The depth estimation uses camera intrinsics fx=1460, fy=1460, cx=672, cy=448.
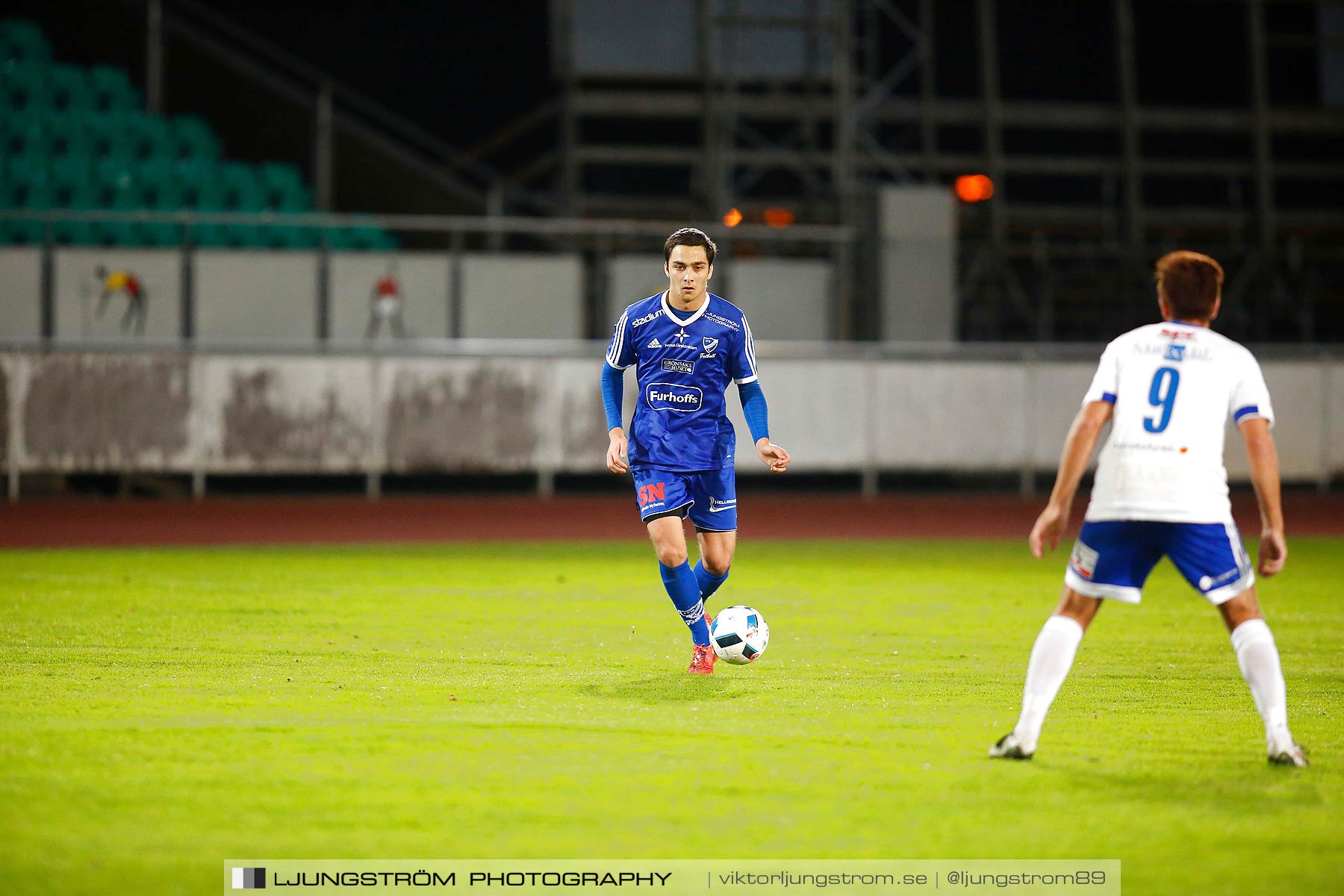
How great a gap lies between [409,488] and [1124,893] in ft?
59.8

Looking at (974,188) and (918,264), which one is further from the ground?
(974,188)

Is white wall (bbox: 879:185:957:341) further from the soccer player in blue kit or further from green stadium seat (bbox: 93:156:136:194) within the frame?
the soccer player in blue kit

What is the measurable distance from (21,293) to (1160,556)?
1823 cm

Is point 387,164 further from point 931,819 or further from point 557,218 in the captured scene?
point 931,819

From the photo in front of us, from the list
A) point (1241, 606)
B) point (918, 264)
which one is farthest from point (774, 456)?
point (918, 264)

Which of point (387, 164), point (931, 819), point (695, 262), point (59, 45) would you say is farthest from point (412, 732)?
point (59, 45)

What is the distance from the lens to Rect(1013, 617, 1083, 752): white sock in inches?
197

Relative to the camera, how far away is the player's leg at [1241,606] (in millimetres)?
4918

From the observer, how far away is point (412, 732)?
5.49m

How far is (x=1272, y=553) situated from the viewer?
5.04 meters

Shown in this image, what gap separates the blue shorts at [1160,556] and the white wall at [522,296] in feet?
54.6

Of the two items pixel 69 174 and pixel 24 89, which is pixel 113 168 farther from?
pixel 24 89

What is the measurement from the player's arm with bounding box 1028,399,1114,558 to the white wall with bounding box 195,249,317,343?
16952 mm

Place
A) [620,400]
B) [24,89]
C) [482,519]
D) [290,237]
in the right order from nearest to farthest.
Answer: [620,400] < [482,519] < [290,237] < [24,89]
